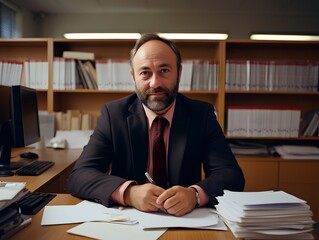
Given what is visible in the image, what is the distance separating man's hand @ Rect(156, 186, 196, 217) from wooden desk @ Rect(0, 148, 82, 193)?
0.74 meters

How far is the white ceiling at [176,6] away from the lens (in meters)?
4.46

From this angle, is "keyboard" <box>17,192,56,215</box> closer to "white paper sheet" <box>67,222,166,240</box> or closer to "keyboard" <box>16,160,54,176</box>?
"white paper sheet" <box>67,222,166,240</box>

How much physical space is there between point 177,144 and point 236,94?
6.62ft

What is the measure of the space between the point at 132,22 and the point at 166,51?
13.0 ft

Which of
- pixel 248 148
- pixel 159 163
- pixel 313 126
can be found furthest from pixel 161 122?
pixel 313 126

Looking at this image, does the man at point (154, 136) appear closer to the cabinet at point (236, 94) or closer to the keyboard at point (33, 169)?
the keyboard at point (33, 169)

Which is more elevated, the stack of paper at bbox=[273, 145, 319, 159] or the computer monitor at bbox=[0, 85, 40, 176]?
the computer monitor at bbox=[0, 85, 40, 176]

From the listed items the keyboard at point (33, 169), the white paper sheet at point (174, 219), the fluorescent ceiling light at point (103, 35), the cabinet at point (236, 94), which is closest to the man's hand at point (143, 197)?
the white paper sheet at point (174, 219)

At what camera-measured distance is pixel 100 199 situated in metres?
1.04

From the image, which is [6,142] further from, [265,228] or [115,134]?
[265,228]

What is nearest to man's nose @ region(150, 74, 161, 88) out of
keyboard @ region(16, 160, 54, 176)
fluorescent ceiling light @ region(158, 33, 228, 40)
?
keyboard @ region(16, 160, 54, 176)

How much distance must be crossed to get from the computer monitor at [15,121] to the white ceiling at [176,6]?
2924 mm

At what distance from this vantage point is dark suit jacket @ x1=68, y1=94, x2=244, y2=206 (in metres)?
1.30

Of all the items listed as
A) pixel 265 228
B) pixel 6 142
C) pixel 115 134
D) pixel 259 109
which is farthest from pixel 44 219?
pixel 259 109
